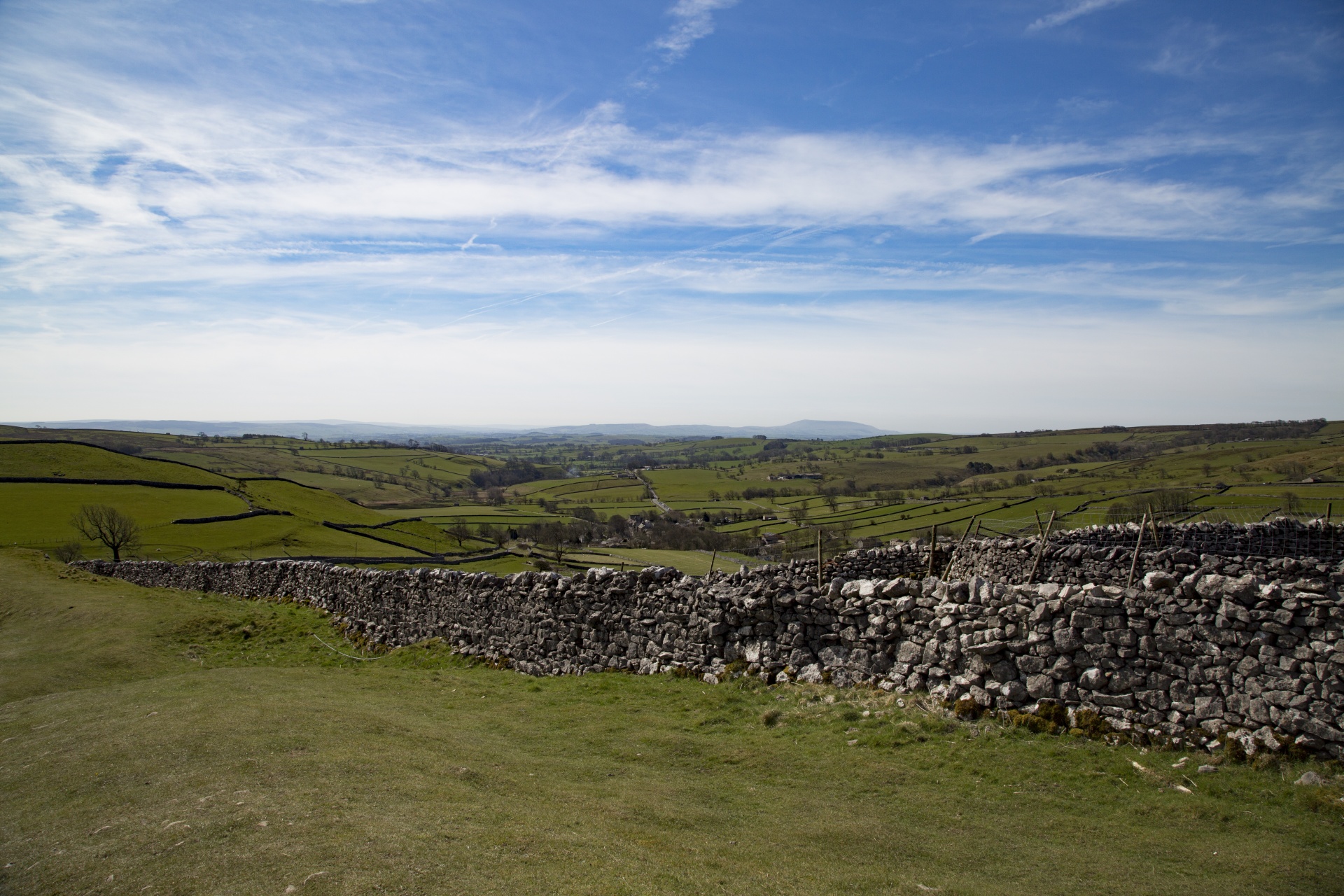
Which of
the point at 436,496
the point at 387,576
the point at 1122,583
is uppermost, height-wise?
the point at 1122,583

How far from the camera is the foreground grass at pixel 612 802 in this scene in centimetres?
616

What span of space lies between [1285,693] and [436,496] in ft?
439

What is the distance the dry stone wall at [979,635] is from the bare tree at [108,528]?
4385 centimetres

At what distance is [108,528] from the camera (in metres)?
50.5

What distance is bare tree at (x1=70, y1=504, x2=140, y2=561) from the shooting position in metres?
48.5

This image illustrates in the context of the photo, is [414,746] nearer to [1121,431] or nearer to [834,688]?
[834,688]

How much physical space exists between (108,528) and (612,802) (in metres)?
58.8

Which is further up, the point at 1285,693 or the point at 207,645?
the point at 1285,693

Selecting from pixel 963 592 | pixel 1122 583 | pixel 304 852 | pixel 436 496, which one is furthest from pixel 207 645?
pixel 436 496

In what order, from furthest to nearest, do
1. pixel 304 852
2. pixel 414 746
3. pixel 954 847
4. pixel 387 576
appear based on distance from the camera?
pixel 387 576 → pixel 414 746 → pixel 954 847 → pixel 304 852

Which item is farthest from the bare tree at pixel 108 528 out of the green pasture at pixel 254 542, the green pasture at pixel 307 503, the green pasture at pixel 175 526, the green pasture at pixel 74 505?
Answer: the green pasture at pixel 307 503

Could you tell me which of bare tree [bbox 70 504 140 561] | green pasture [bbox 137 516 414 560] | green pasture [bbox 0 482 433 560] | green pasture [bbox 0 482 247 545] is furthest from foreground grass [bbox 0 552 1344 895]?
green pasture [bbox 0 482 247 545]

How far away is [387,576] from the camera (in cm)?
2200

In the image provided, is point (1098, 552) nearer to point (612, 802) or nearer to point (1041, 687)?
point (1041, 687)
